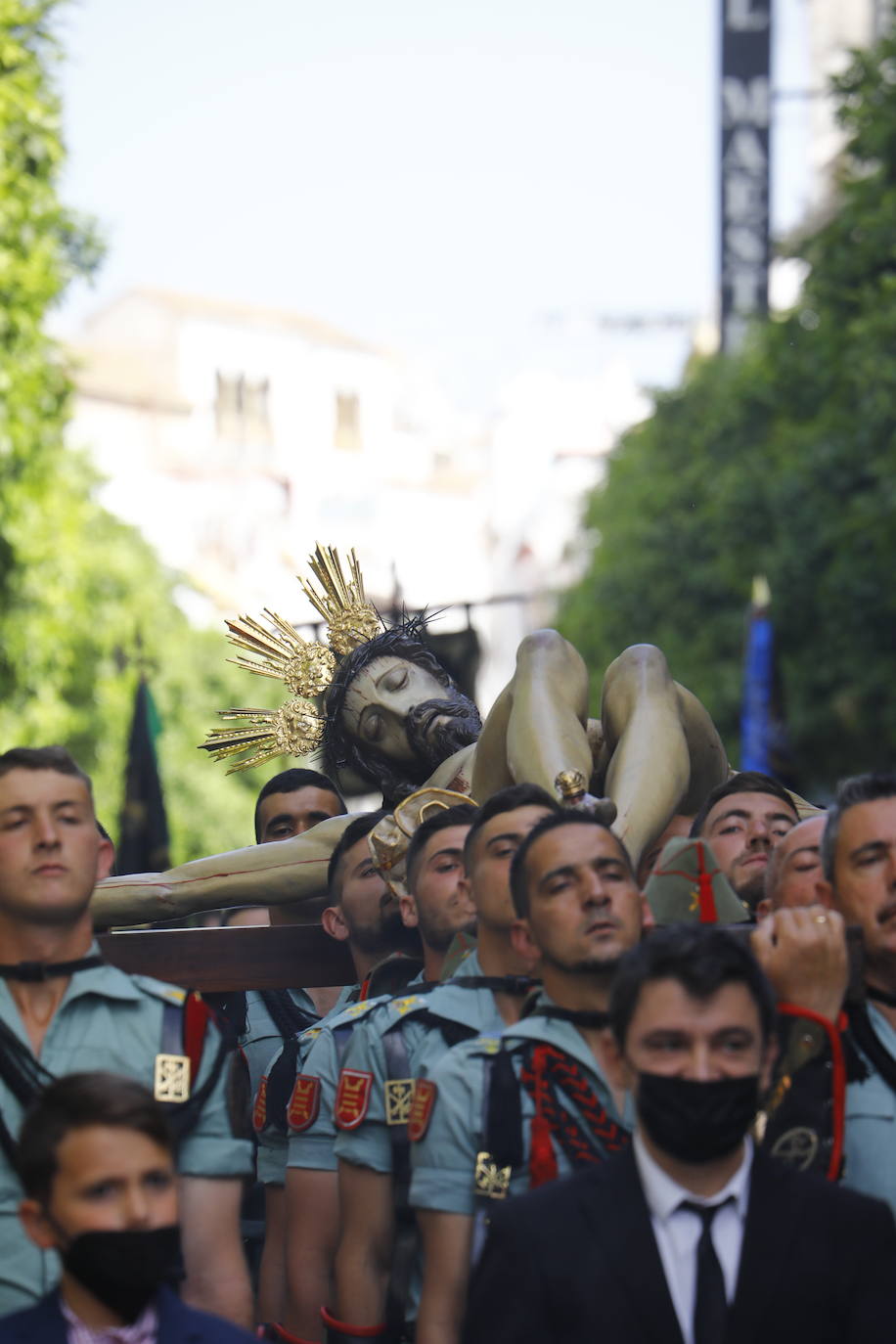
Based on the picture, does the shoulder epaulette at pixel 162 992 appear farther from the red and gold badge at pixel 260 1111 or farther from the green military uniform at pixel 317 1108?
the red and gold badge at pixel 260 1111

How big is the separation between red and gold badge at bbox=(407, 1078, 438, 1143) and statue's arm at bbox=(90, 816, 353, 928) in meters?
2.19

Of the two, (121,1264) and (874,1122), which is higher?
(874,1122)

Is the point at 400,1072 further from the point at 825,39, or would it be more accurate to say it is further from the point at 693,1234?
the point at 825,39

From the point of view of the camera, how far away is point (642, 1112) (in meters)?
4.26

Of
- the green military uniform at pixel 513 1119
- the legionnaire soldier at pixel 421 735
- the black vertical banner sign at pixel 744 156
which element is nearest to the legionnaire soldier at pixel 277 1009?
the legionnaire soldier at pixel 421 735

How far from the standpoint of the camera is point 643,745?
23.7 ft

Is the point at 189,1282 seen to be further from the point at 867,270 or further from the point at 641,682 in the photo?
the point at 867,270

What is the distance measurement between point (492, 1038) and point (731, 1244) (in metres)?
1.13

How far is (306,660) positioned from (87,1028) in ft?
13.4

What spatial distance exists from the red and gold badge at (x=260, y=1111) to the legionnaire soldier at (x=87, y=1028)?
1.96 metres

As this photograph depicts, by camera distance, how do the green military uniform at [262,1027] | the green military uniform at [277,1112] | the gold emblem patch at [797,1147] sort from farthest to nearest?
1. the green military uniform at [262,1027]
2. the green military uniform at [277,1112]
3. the gold emblem patch at [797,1147]

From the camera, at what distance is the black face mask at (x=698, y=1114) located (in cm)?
418

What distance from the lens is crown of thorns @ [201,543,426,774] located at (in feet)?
29.1

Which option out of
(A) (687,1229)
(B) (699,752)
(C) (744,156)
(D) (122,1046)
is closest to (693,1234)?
(A) (687,1229)
